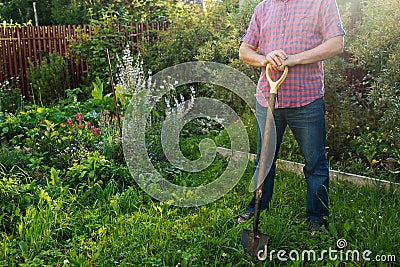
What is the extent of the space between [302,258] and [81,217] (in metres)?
1.48

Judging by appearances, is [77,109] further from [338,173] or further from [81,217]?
[338,173]

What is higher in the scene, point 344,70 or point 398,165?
point 344,70

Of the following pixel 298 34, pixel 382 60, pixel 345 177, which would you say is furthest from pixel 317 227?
pixel 382 60

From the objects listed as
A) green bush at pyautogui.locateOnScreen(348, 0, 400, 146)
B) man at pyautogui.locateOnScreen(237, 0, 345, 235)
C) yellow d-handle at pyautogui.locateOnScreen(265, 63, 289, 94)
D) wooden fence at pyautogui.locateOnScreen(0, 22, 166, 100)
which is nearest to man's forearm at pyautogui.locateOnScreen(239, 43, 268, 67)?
man at pyautogui.locateOnScreen(237, 0, 345, 235)

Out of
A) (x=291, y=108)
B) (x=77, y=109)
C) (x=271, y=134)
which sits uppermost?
(x=291, y=108)

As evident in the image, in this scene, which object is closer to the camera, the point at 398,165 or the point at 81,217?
the point at 81,217

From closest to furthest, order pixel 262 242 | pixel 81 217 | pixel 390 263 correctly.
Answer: pixel 390 263 < pixel 262 242 < pixel 81 217

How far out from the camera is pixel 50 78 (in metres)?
7.47

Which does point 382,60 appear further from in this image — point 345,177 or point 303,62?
point 303,62

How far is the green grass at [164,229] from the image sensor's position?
97.9 inches

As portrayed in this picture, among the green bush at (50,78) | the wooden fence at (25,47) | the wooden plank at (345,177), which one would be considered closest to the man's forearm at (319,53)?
the wooden plank at (345,177)

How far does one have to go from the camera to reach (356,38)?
463 cm

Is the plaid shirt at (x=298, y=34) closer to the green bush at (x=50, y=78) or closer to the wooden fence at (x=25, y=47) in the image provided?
the green bush at (x=50, y=78)

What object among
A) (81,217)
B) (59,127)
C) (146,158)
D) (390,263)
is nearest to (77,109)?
(59,127)
